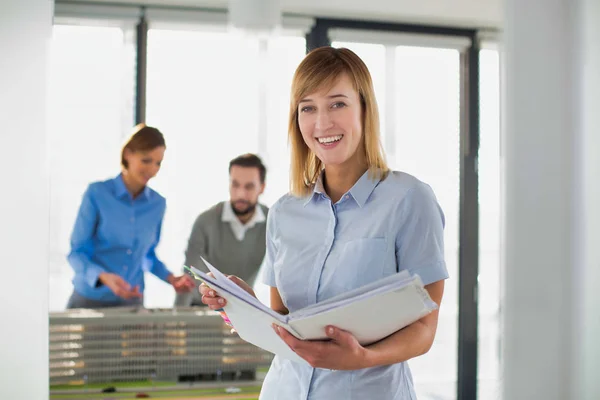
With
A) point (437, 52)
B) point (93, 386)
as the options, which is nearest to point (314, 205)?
point (93, 386)

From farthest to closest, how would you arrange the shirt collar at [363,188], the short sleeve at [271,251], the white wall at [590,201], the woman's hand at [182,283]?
the woman's hand at [182,283]
the white wall at [590,201]
the short sleeve at [271,251]
the shirt collar at [363,188]

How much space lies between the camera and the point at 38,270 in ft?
6.75

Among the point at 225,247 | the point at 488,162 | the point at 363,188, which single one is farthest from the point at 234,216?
the point at 488,162

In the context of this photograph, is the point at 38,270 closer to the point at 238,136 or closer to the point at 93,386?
the point at 93,386

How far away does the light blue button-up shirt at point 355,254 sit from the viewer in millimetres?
1127

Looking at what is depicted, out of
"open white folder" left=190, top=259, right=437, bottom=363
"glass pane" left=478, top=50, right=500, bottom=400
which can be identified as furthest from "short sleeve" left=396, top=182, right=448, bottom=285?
"glass pane" left=478, top=50, right=500, bottom=400

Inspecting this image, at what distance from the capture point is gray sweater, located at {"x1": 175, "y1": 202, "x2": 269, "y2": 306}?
11.3ft

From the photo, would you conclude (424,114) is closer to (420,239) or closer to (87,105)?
(87,105)

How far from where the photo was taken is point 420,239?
1.12 metres

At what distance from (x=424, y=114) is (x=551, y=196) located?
2943mm

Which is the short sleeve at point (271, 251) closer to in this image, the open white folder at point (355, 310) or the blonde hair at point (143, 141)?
the open white folder at point (355, 310)

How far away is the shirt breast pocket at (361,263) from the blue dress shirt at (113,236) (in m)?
2.04

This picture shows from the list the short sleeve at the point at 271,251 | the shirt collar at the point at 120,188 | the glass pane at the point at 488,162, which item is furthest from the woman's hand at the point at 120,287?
the glass pane at the point at 488,162

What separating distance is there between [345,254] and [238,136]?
12.6 feet
